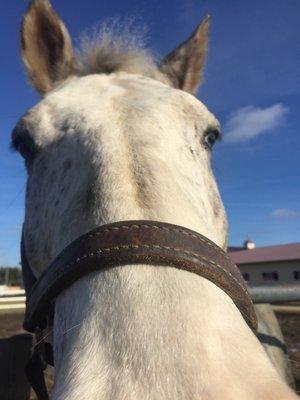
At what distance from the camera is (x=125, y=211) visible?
5.30 feet

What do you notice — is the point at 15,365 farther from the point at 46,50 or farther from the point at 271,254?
the point at 271,254

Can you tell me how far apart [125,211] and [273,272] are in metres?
40.8

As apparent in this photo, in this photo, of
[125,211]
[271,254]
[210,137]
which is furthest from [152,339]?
[271,254]

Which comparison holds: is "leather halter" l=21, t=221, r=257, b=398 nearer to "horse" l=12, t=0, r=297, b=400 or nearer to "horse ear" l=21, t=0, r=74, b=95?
"horse" l=12, t=0, r=297, b=400

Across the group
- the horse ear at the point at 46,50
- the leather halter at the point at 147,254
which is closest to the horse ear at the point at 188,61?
the horse ear at the point at 46,50

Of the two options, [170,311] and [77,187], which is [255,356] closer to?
[170,311]

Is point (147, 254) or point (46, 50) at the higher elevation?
point (46, 50)

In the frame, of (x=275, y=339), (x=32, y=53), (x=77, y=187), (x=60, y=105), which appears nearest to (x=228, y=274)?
(x=77, y=187)

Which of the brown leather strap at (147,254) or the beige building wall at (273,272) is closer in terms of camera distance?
the brown leather strap at (147,254)

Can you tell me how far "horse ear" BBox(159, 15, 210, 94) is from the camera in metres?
3.57

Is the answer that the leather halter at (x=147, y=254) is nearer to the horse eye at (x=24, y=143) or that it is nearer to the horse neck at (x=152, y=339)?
the horse neck at (x=152, y=339)

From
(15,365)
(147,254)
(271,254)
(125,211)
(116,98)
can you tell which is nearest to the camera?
(147,254)

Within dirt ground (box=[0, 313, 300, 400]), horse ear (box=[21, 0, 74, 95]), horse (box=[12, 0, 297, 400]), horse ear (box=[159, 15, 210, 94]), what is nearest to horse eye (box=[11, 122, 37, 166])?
horse (box=[12, 0, 297, 400])

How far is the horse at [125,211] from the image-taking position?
45.3 inches
